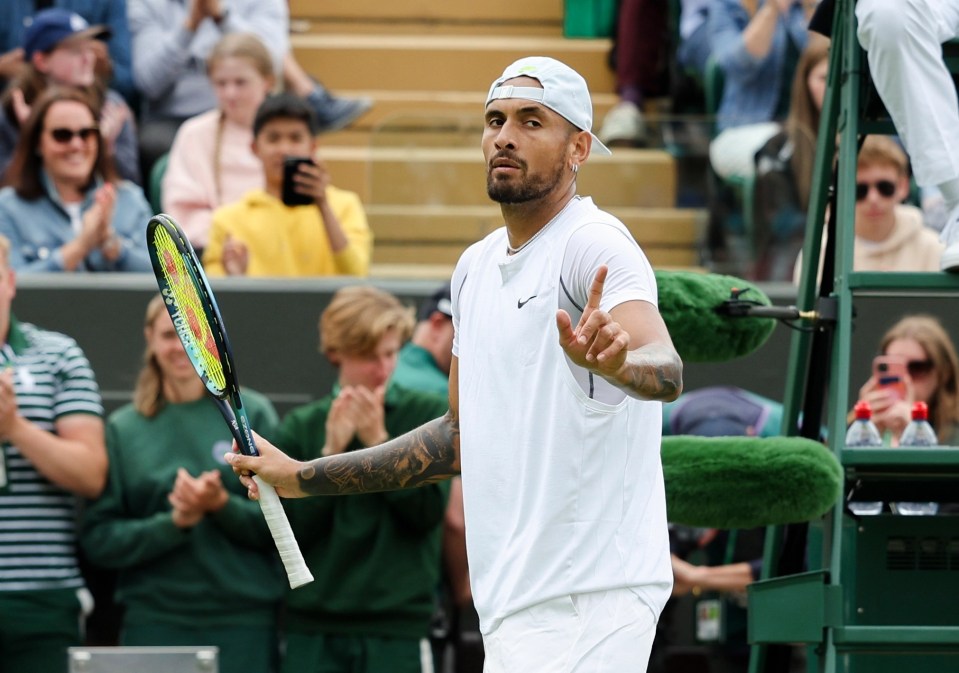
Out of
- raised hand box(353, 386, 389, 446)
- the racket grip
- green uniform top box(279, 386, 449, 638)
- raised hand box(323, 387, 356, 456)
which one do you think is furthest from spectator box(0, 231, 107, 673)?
the racket grip

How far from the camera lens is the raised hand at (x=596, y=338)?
3.14m

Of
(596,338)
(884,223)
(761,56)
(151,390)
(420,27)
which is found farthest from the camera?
(420,27)

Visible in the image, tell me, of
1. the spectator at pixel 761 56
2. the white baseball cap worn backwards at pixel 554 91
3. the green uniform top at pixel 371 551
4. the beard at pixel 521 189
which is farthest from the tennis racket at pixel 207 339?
the spectator at pixel 761 56

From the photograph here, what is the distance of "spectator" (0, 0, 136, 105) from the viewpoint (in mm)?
9266

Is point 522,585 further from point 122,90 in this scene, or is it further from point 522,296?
point 122,90

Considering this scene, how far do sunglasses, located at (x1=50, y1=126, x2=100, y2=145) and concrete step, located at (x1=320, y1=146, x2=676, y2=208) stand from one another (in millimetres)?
1372

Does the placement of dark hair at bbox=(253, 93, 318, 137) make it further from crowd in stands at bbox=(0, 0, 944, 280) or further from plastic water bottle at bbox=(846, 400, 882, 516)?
plastic water bottle at bbox=(846, 400, 882, 516)

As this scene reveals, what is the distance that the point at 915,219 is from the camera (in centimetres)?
754

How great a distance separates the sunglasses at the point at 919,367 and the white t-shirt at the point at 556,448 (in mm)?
3264

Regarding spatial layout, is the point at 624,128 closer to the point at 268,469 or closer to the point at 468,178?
the point at 468,178

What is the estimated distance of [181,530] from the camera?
6582 millimetres

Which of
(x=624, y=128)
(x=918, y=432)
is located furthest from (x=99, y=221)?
(x=918, y=432)

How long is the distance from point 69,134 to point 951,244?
15.3 feet

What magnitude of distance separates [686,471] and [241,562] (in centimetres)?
264
